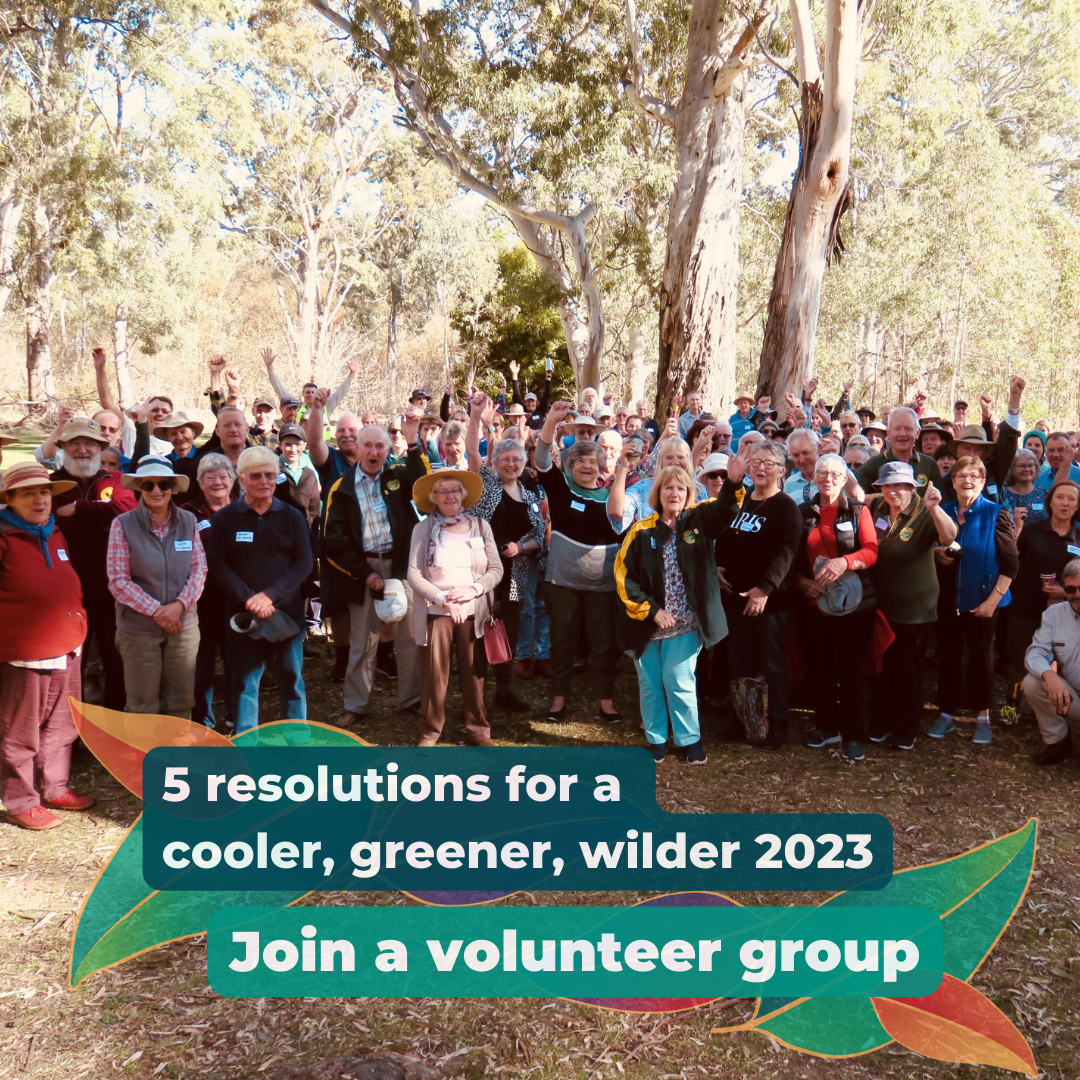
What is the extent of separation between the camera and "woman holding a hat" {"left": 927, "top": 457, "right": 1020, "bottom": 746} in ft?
18.2

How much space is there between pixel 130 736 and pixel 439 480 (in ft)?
7.54

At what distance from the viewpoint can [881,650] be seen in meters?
5.34

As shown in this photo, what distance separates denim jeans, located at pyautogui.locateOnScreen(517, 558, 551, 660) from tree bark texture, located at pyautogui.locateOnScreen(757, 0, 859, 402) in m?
6.94

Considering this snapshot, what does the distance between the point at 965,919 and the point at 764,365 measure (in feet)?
32.7

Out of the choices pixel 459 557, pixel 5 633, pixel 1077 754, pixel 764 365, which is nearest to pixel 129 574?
pixel 5 633

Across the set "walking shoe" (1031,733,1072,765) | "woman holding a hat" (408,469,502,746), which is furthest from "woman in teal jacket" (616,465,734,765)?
"walking shoe" (1031,733,1072,765)

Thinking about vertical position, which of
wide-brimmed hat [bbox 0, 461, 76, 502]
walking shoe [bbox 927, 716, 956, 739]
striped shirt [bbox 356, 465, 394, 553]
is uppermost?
wide-brimmed hat [bbox 0, 461, 76, 502]

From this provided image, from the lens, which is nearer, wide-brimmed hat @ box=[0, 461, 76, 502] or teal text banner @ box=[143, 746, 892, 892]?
teal text banner @ box=[143, 746, 892, 892]

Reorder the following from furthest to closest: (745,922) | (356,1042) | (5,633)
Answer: (5,633), (745,922), (356,1042)

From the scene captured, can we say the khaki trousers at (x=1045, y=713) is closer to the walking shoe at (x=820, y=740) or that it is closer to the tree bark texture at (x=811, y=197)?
the walking shoe at (x=820, y=740)

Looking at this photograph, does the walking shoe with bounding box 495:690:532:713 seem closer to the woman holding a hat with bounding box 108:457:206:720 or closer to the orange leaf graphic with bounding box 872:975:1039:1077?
the woman holding a hat with bounding box 108:457:206:720

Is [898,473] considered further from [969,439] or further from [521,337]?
[521,337]

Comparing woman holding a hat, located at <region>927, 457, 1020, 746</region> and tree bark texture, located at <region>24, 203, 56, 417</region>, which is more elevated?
tree bark texture, located at <region>24, 203, 56, 417</region>

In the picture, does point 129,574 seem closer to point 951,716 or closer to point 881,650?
point 881,650
